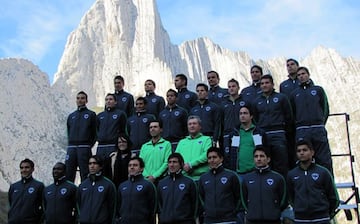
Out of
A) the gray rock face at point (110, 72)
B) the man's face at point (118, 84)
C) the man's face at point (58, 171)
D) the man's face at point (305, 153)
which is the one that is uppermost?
the gray rock face at point (110, 72)

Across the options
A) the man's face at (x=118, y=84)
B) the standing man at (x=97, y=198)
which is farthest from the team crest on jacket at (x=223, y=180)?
the man's face at (x=118, y=84)

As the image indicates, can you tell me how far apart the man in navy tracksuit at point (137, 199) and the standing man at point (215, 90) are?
329 centimetres

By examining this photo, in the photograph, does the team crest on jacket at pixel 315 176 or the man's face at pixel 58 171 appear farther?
the man's face at pixel 58 171

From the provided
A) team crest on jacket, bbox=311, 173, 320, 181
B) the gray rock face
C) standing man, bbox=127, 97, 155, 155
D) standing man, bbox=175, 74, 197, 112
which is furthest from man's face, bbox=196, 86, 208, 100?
the gray rock face

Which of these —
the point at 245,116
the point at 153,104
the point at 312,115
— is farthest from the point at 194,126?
the point at 153,104

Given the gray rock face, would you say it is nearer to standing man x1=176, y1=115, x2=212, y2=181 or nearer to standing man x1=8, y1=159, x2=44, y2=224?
standing man x1=8, y1=159, x2=44, y2=224

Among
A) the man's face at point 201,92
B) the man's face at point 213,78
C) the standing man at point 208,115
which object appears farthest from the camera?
the man's face at point 213,78

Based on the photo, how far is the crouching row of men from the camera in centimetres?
692

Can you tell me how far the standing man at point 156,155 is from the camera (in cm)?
864

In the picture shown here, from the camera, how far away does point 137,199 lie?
784 centimetres

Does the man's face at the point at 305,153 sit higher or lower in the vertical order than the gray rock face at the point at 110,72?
lower

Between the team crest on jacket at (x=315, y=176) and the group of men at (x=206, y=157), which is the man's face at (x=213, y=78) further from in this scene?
the team crest on jacket at (x=315, y=176)

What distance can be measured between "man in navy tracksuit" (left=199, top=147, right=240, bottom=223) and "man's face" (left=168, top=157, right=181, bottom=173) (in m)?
0.43

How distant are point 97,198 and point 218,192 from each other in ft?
7.23
